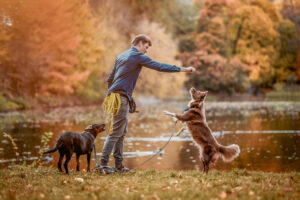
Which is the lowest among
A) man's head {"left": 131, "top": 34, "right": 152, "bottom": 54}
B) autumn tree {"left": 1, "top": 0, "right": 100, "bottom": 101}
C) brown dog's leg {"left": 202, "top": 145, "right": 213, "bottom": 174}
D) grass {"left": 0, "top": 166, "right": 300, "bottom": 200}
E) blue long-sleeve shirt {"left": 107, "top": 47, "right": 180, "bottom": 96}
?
grass {"left": 0, "top": 166, "right": 300, "bottom": 200}

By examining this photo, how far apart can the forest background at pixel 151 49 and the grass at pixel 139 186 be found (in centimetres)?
1397

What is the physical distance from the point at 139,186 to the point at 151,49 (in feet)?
92.6

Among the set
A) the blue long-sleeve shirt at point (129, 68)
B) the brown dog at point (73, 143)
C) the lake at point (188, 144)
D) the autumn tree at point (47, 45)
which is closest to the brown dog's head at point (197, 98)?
the blue long-sleeve shirt at point (129, 68)

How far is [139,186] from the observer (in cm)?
543

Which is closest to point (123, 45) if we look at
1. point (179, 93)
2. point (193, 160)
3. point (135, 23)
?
point (135, 23)

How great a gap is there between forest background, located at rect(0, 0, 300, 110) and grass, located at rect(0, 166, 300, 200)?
550 inches

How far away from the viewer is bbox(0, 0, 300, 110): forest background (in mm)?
24750

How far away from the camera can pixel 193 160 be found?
33.5 ft

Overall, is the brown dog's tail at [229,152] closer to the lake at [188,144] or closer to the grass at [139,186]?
the grass at [139,186]

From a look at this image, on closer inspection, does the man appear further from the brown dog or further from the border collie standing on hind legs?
the border collie standing on hind legs

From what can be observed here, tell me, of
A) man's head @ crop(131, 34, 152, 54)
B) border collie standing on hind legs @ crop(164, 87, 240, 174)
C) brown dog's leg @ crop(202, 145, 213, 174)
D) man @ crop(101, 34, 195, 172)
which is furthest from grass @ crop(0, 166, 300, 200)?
man's head @ crop(131, 34, 152, 54)

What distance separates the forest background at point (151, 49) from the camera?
2475cm

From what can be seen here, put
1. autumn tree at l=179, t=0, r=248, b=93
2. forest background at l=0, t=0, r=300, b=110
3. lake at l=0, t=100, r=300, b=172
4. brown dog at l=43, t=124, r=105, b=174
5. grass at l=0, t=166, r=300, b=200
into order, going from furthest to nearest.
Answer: autumn tree at l=179, t=0, r=248, b=93
forest background at l=0, t=0, r=300, b=110
lake at l=0, t=100, r=300, b=172
brown dog at l=43, t=124, r=105, b=174
grass at l=0, t=166, r=300, b=200

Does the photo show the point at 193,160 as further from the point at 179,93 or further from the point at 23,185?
the point at 179,93
